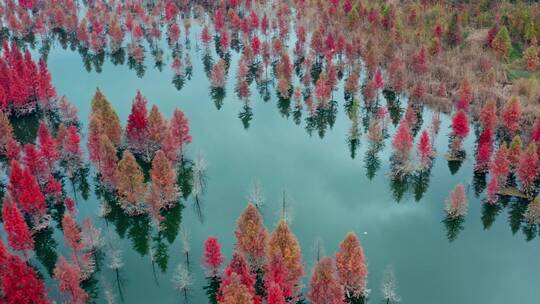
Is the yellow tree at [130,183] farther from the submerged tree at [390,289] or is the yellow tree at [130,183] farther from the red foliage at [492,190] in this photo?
the red foliage at [492,190]

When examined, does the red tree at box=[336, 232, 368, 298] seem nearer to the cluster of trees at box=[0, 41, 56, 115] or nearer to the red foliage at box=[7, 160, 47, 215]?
the red foliage at box=[7, 160, 47, 215]

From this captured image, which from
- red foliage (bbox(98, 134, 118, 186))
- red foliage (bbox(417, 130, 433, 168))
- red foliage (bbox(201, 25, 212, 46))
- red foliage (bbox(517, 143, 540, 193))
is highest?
red foliage (bbox(201, 25, 212, 46))

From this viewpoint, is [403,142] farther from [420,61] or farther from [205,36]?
[205,36]

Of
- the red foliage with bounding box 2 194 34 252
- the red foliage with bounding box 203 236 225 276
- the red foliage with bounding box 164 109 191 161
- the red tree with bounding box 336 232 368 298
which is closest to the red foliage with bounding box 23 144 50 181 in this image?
the red foliage with bounding box 2 194 34 252

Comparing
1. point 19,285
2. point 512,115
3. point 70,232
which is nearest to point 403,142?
point 512,115

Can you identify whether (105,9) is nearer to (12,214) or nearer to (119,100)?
(119,100)

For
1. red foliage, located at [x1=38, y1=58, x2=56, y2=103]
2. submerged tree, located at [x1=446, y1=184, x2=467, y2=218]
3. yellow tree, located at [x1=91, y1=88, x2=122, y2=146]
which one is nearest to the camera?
submerged tree, located at [x1=446, y1=184, x2=467, y2=218]

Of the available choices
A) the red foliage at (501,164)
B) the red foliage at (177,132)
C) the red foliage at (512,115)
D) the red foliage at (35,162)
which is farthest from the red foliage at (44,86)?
the red foliage at (512,115)
